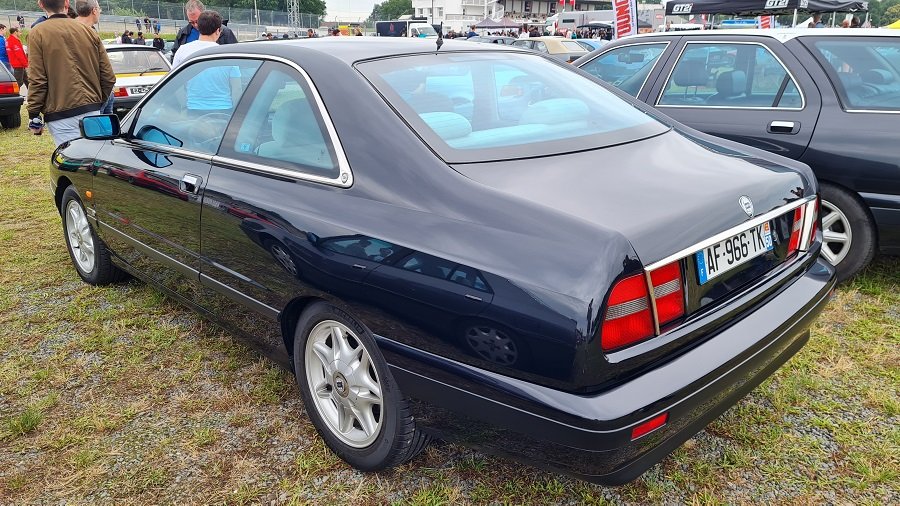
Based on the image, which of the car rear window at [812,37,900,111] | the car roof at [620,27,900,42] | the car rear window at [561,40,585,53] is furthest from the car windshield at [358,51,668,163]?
the car rear window at [561,40,585,53]

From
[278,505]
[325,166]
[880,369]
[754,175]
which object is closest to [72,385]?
[278,505]

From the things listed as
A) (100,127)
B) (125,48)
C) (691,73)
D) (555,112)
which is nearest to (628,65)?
(691,73)

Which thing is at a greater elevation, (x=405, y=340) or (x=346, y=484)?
(x=405, y=340)

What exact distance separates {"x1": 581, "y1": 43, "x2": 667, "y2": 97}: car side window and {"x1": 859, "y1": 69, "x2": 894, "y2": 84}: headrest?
1.25 metres

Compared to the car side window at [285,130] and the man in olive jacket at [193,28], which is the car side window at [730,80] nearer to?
the car side window at [285,130]

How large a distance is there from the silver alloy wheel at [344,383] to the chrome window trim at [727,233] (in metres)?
0.97

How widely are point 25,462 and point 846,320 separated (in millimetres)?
3888

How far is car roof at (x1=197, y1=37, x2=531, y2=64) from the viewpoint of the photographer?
8.36 ft

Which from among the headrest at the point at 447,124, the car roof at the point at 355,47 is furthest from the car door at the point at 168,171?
the headrest at the point at 447,124

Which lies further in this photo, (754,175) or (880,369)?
(880,369)

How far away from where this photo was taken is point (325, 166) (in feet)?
7.44

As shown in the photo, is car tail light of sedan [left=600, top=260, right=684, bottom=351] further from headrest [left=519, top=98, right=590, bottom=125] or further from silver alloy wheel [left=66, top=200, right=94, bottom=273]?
silver alloy wheel [left=66, top=200, right=94, bottom=273]

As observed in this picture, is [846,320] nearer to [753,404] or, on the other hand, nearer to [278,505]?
[753,404]

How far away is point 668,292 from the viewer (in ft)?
5.87
